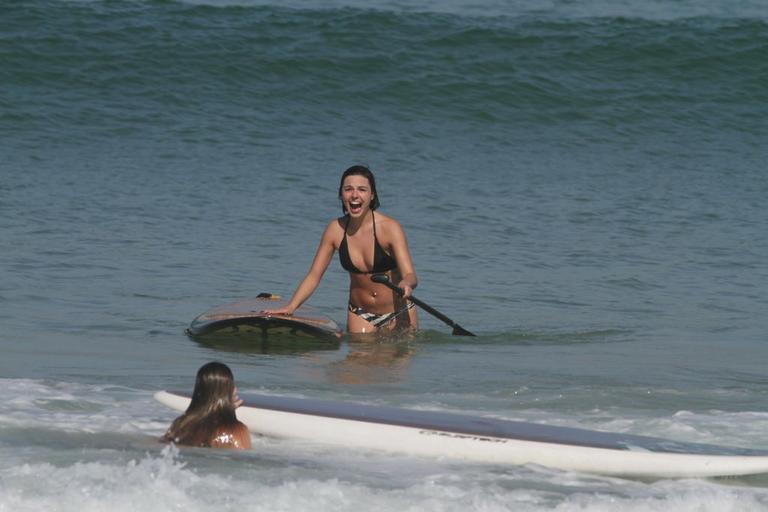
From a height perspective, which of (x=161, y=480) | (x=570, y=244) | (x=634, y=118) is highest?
(x=634, y=118)

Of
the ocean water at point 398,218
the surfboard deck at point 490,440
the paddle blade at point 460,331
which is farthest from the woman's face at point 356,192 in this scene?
the surfboard deck at point 490,440

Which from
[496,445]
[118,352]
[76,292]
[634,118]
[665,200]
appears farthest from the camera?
[634,118]

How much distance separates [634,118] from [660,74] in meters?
2.27

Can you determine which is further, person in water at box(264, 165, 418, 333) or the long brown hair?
person in water at box(264, 165, 418, 333)

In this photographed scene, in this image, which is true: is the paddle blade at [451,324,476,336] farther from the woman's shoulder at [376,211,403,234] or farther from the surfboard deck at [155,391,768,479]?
the surfboard deck at [155,391,768,479]

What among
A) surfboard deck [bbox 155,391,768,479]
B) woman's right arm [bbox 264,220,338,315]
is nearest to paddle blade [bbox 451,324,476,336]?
woman's right arm [bbox 264,220,338,315]

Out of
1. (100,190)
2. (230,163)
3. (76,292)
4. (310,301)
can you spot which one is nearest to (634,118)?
(230,163)

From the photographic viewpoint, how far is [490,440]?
5477 millimetres

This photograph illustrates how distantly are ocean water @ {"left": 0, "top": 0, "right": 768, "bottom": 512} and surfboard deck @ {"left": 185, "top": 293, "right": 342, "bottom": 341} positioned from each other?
0.13 metres

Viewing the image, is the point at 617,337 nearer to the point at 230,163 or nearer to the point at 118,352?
the point at 118,352

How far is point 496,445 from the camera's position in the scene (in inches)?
215

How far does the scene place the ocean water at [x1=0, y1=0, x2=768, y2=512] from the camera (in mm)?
5379

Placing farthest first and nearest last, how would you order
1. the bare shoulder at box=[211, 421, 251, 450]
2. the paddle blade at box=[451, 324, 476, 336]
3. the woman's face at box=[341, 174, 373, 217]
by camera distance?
the paddle blade at box=[451, 324, 476, 336] < the woman's face at box=[341, 174, 373, 217] < the bare shoulder at box=[211, 421, 251, 450]

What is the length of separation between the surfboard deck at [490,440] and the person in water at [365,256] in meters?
2.24
